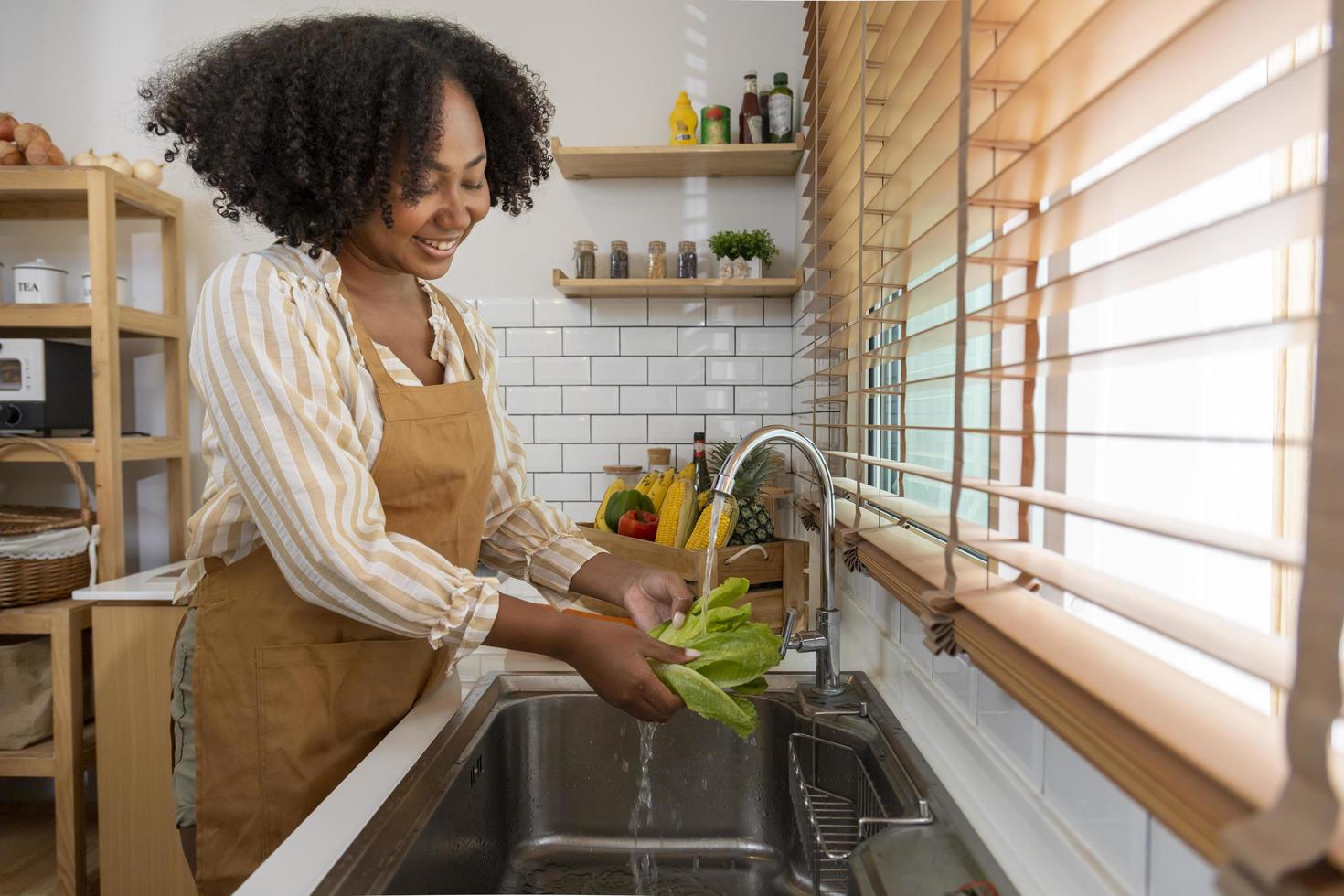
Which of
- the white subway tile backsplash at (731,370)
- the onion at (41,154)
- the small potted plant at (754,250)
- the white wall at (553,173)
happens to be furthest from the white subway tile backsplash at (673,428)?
the onion at (41,154)

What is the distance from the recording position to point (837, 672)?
1.28 m

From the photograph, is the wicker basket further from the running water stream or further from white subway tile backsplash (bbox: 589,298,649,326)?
the running water stream

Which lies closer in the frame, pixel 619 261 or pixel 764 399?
pixel 619 261

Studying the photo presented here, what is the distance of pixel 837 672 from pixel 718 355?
1.69 meters

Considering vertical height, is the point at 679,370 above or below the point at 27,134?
below

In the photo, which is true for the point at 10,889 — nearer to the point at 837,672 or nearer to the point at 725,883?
the point at 725,883

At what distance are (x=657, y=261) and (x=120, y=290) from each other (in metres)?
1.64

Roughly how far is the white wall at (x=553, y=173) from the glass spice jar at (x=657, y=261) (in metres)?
0.14

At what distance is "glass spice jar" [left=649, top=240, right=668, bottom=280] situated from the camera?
105 inches

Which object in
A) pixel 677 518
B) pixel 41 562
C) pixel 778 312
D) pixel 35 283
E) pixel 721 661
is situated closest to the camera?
pixel 721 661

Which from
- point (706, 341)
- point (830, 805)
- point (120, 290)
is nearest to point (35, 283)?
point (120, 290)

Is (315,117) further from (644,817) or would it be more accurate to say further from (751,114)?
(751,114)

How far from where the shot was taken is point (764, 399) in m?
2.84

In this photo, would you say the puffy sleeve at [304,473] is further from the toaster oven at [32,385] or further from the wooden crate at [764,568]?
the toaster oven at [32,385]
